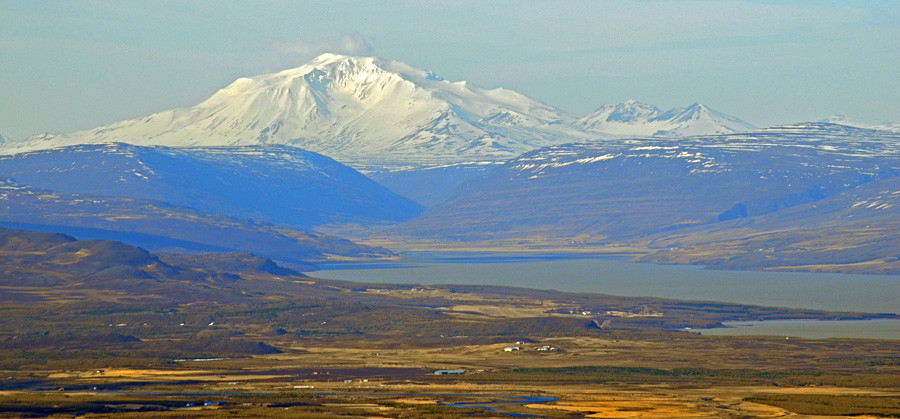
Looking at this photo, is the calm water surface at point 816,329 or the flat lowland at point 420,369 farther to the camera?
A: the calm water surface at point 816,329

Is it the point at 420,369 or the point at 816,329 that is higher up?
the point at 420,369

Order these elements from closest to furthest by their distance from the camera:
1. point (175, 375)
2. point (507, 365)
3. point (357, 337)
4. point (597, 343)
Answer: point (175, 375) < point (507, 365) < point (597, 343) < point (357, 337)

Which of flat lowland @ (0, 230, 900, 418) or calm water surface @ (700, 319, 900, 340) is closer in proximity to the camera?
flat lowland @ (0, 230, 900, 418)

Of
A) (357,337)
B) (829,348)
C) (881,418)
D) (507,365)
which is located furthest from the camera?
(357,337)

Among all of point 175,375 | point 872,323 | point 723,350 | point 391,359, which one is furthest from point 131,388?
point 872,323

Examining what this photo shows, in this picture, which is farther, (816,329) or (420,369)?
(816,329)

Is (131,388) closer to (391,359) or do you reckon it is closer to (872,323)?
(391,359)

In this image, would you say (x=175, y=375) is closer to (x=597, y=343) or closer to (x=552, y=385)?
(x=552, y=385)

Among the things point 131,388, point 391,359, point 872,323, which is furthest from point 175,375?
point 872,323

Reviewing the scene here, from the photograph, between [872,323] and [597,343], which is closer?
[597,343]
